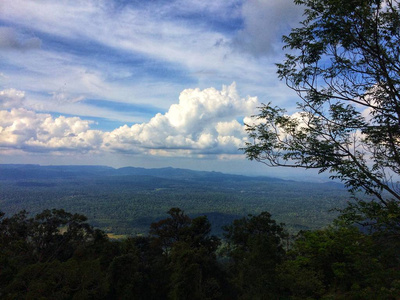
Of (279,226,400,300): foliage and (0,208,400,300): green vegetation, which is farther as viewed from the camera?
(0,208,400,300): green vegetation

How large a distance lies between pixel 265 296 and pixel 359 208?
30.7 ft

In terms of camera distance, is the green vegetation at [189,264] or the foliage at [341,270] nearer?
the foliage at [341,270]

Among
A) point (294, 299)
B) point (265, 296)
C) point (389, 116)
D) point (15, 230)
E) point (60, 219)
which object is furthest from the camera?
point (60, 219)

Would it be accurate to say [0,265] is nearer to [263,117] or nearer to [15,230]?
[15,230]

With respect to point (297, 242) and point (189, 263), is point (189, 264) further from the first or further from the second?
point (297, 242)

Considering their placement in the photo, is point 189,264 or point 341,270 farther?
point 189,264

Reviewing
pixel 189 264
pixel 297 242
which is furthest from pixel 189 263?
pixel 297 242

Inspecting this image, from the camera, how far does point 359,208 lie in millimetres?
5410

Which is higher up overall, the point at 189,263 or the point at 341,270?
the point at 341,270

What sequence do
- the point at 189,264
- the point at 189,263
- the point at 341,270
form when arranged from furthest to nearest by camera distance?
1. the point at 189,263
2. the point at 189,264
3. the point at 341,270

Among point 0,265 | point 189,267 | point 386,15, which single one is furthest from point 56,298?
point 386,15

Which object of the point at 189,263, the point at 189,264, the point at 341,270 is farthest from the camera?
the point at 189,263

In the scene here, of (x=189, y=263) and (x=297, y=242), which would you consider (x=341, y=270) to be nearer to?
(x=297, y=242)

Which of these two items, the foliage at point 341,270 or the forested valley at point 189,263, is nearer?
the foliage at point 341,270
